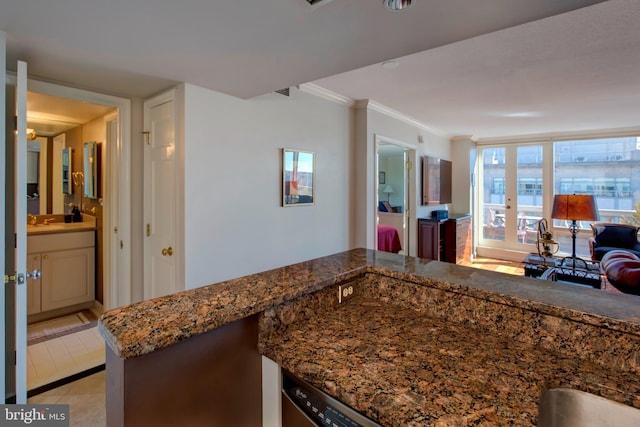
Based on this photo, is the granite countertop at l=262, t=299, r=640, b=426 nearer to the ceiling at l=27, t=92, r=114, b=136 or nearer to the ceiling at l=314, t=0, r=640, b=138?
the ceiling at l=314, t=0, r=640, b=138

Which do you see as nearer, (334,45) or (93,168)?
(334,45)

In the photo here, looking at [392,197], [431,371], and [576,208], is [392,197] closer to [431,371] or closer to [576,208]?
[576,208]

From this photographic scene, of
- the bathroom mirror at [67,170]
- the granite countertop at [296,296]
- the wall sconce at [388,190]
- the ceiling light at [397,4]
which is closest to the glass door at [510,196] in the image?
the wall sconce at [388,190]

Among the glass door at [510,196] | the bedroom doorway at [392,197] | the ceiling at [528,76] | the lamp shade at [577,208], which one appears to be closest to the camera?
the ceiling at [528,76]

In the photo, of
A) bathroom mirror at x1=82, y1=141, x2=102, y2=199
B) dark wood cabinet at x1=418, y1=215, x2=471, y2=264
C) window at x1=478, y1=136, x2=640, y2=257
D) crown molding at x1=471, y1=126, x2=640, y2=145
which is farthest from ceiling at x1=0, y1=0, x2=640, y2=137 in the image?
window at x1=478, y1=136, x2=640, y2=257

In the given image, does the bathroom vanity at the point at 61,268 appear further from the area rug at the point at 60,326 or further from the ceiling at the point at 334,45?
the ceiling at the point at 334,45

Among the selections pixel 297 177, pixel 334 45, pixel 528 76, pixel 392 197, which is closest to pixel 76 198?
pixel 297 177

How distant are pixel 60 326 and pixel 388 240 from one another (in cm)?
409

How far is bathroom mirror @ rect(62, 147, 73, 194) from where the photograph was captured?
377 centimetres

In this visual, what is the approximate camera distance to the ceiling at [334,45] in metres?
1.26

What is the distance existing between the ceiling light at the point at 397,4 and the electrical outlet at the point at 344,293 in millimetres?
1074

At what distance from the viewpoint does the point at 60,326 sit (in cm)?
307

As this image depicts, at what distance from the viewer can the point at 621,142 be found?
5.22 metres

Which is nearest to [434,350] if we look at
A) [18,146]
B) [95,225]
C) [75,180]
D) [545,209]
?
[18,146]
